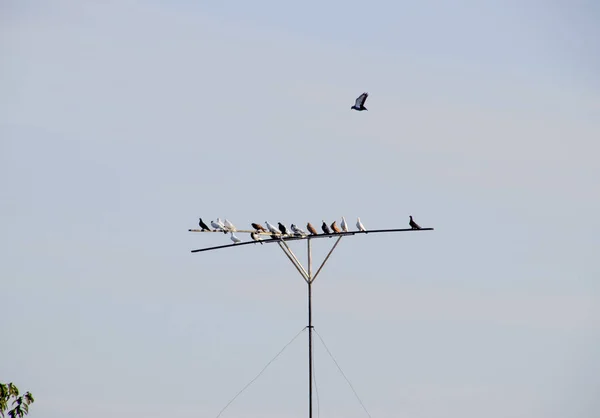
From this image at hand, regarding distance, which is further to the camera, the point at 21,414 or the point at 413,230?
the point at 21,414

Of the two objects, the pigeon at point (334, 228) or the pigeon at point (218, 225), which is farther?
the pigeon at point (218, 225)

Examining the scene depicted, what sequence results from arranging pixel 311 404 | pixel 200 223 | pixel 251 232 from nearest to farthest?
pixel 311 404, pixel 251 232, pixel 200 223

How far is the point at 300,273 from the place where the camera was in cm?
5556

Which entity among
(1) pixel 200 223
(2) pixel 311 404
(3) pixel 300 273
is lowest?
(2) pixel 311 404

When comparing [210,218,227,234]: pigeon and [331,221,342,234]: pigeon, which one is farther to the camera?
[210,218,227,234]: pigeon

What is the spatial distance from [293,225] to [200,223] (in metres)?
6.51

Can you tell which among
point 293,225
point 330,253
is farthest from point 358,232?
point 293,225

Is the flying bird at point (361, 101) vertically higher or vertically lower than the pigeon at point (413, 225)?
higher

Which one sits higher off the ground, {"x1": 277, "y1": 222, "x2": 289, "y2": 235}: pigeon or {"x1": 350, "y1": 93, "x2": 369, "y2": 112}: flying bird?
{"x1": 350, "y1": 93, "x2": 369, "y2": 112}: flying bird

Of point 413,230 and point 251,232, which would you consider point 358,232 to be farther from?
point 251,232

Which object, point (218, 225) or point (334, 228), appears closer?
point (334, 228)

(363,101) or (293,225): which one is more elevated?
(363,101)

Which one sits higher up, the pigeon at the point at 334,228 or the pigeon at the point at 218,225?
the pigeon at the point at 218,225

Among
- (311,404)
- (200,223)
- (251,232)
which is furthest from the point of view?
(200,223)
